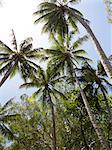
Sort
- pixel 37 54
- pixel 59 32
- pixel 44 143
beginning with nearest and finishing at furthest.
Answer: pixel 59 32 < pixel 37 54 < pixel 44 143

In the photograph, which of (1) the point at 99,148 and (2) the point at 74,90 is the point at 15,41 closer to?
(2) the point at 74,90

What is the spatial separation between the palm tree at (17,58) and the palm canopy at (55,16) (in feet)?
8.96

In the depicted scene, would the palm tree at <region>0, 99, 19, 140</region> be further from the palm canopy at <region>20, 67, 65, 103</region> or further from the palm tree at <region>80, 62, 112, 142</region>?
the palm tree at <region>80, 62, 112, 142</region>

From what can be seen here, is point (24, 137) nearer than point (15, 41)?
No

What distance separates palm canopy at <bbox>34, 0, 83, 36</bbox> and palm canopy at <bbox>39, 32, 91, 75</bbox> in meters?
2.66

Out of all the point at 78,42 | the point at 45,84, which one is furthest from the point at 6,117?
the point at 78,42

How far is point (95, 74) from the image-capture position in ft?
112

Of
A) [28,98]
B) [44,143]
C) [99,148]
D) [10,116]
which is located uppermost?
[28,98]

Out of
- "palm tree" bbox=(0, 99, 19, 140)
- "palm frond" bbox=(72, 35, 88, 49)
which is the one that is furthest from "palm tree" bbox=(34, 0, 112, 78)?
"palm tree" bbox=(0, 99, 19, 140)

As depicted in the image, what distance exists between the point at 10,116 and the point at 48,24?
33.7ft

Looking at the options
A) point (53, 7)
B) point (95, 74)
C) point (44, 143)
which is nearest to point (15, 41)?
point (53, 7)

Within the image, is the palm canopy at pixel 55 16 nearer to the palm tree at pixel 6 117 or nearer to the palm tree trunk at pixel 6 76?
the palm tree trunk at pixel 6 76

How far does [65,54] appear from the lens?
33.7 metres

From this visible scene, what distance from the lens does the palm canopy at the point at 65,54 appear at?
3350 cm
